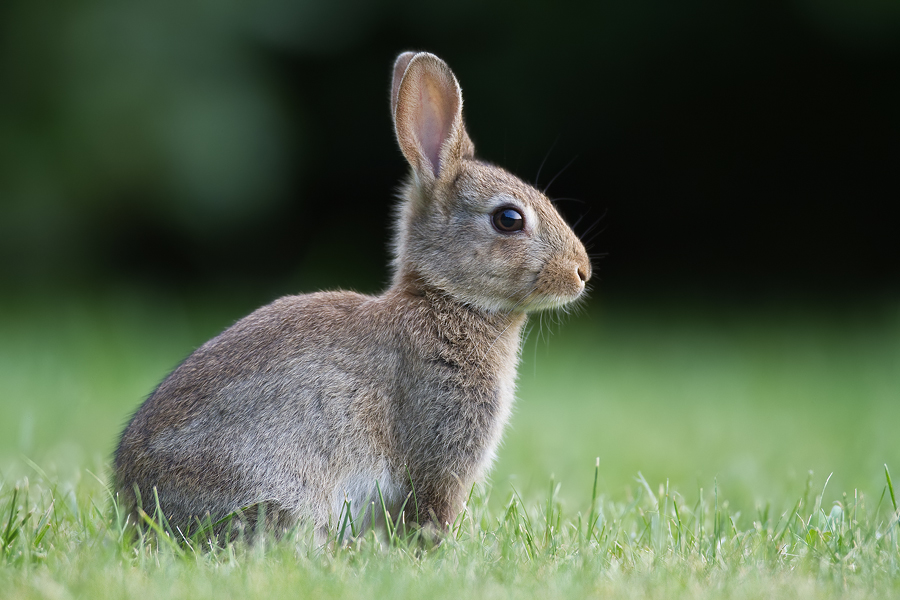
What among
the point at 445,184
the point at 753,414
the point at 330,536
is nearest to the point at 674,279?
the point at 753,414

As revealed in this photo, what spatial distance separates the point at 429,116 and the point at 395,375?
1.05 meters

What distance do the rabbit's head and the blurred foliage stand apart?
621 cm

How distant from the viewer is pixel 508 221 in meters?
3.45

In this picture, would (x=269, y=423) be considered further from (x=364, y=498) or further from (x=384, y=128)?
(x=384, y=128)

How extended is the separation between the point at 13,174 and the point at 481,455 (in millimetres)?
7997

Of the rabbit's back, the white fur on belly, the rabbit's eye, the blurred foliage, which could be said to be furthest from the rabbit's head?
the blurred foliage

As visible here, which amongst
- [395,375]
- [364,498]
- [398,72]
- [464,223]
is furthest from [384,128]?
[364,498]

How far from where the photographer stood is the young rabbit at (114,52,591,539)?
289cm

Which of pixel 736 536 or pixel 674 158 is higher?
pixel 674 158

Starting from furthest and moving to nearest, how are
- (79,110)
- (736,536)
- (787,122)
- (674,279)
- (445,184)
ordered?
(674,279), (787,122), (79,110), (445,184), (736,536)

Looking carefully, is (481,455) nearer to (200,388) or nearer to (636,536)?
(636,536)

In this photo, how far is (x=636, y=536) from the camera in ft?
10.0

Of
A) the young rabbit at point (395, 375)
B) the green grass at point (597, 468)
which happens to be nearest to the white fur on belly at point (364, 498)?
the young rabbit at point (395, 375)

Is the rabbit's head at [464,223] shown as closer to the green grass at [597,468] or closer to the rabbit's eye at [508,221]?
the rabbit's eye at [508,221]
